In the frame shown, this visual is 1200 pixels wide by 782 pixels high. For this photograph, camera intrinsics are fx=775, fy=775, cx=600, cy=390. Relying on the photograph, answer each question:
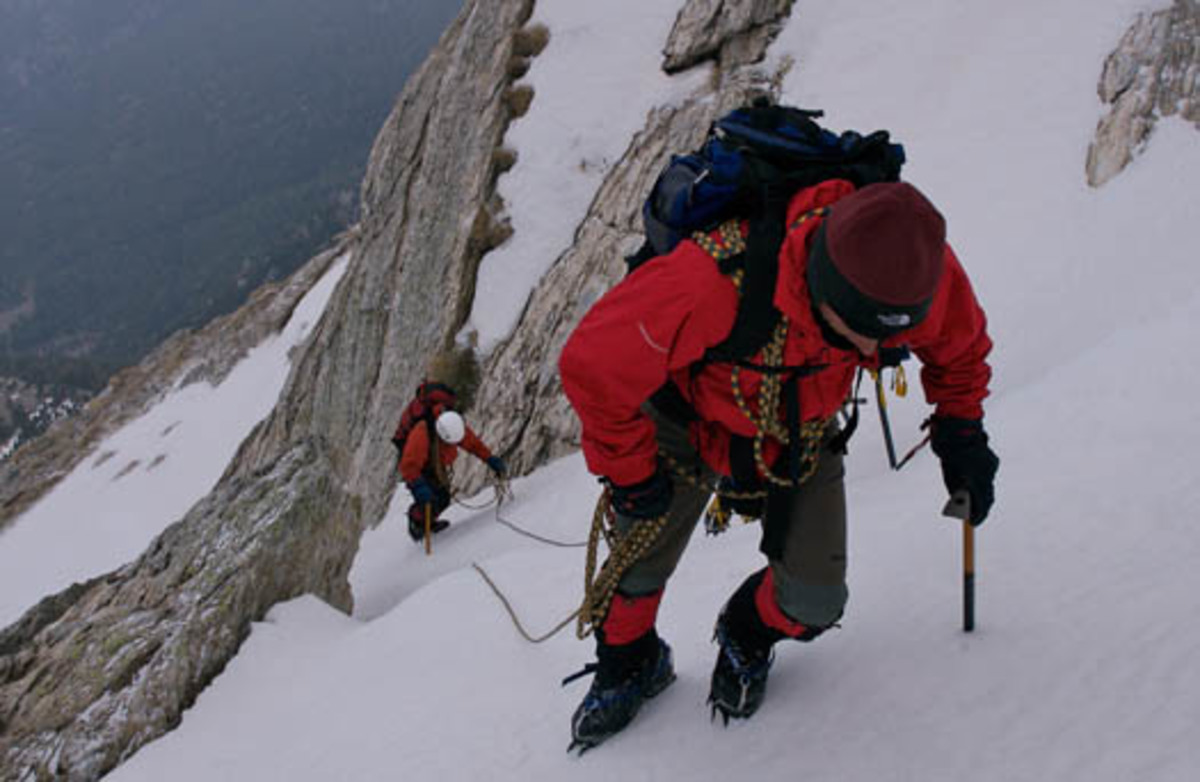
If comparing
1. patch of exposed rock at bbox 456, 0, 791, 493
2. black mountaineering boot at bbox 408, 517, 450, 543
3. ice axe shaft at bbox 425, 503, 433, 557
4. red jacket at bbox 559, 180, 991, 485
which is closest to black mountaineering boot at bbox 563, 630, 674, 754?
red jacket at bbox 559, 180, 991, 485

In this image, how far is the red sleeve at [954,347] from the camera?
2.92 meters

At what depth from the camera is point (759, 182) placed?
276 cm

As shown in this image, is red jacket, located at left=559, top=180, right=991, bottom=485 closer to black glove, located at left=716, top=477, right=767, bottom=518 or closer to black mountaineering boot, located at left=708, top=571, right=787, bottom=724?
black glove, located at left=716, top=477, right=767, bottom=518

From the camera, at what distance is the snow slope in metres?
3.10

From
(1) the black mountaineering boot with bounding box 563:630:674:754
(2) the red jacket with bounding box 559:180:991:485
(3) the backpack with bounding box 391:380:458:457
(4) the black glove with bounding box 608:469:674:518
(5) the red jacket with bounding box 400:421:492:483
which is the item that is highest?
(2) the red jacket with bounding box 559:180:991:485

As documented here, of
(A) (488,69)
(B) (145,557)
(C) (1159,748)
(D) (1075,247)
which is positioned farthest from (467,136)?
(C) (1159,748)

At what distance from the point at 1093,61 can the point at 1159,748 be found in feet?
40.4

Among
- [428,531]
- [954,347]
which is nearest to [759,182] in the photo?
[954,347]

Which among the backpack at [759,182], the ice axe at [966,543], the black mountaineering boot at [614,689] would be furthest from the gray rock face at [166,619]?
the ice axe at [966,543]

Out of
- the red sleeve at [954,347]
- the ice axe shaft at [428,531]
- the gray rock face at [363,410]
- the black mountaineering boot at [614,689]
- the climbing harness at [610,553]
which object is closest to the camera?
the red sleeve at [954,347]

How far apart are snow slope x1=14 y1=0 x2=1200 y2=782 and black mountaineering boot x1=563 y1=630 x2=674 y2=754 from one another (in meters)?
0.10

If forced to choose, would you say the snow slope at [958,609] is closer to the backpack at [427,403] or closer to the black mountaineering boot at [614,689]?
the black mountaineering boot at [614,689]

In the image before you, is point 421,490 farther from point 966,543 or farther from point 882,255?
point 882,255

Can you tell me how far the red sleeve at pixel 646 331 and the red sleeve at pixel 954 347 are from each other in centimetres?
77
